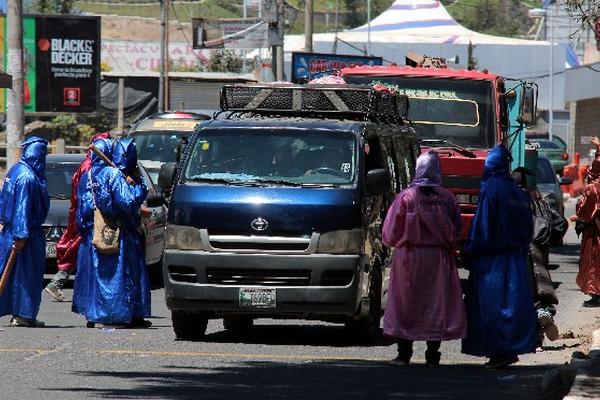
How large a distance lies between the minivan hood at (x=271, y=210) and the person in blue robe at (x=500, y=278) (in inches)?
59.7

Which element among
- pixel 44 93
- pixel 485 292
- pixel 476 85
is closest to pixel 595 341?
pixel 485 292

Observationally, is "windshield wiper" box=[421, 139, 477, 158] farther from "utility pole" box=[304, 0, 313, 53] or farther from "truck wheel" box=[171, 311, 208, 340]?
"utility pole" box=[304, 0, 313, 53]

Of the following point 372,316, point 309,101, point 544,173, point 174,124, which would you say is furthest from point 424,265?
point 544,173

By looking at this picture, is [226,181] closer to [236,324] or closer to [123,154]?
[123,154]

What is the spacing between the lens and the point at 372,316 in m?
14.5

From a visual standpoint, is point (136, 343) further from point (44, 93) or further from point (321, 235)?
point (44, 93)

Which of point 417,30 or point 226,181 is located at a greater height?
point 417,30

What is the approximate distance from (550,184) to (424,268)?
20567 millimetres

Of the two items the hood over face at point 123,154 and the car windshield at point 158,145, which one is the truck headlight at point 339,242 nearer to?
the hood over face at point 123,154

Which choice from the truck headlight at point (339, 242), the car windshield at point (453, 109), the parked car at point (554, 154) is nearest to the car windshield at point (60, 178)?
the car windshield at point (453, 109)

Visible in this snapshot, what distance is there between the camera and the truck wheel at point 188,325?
565 inches

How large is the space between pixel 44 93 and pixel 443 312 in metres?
33.6

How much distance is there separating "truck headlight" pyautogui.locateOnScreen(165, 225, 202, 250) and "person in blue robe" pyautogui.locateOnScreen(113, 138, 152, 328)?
4.75 ft

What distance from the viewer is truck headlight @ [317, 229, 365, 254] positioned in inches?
545
